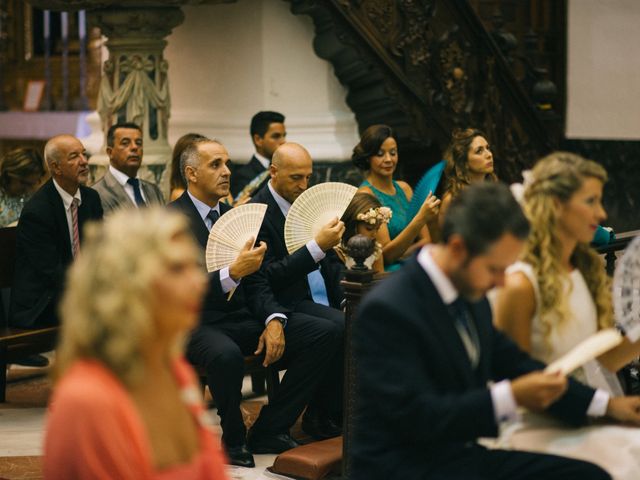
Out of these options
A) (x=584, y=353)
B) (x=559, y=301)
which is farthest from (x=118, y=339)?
(x=559, y=301)

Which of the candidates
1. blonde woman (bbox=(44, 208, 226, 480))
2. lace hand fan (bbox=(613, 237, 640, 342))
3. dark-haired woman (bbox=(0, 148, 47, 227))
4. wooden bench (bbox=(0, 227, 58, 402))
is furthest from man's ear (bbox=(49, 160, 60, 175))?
blonde woman (bbox=(44, 208, 226, 480))

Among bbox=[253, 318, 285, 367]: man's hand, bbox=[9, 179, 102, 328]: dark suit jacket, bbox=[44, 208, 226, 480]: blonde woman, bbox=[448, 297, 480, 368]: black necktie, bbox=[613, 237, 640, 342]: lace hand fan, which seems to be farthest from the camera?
bbox=[9, 179, 102, 328]: dark suit jacket

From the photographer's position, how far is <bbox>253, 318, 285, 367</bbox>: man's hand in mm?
5152

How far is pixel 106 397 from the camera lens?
2240 mm

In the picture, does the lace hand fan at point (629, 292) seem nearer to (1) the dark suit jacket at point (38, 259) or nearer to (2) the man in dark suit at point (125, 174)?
(1) the dark suit jacket at point (38, 259)

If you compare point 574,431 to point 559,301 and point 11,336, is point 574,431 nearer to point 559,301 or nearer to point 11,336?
point 559,301

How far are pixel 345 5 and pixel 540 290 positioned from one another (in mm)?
4810

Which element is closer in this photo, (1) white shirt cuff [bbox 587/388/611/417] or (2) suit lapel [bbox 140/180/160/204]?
(1) white shirt cuff [bbox 587/388/611/417]

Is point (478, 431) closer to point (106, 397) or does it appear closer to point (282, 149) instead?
point (106, 397)

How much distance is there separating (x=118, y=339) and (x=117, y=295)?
0.08 metres

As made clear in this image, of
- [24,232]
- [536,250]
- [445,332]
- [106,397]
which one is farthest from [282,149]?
[106,397]

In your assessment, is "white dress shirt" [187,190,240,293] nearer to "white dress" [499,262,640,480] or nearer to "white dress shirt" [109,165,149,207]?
"white dress shirt" [109,165,149,207]

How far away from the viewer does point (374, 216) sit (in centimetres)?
538

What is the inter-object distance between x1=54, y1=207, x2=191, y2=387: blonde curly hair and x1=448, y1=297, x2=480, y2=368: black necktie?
2.89 feet
